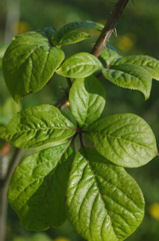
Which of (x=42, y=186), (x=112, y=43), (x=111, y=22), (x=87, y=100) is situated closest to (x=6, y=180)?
(x=42, y=186)

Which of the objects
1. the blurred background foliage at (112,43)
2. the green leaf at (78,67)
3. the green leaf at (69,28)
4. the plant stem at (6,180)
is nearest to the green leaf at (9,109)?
the blurred background foliage at (112,43)

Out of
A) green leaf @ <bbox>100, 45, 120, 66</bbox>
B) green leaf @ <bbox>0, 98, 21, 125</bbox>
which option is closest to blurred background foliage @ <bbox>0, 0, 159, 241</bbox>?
green leaf @ <bbox>0, 98, 21, 125</bbox>

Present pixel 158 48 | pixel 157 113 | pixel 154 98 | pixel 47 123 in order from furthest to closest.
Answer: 1. pixel 158 48
2. pixel 154 98
3. pixel 157 113
4. pixel 47 123

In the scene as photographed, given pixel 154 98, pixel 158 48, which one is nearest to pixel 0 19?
pixel 158 48

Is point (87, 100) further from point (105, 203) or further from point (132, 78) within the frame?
point (105, 203)

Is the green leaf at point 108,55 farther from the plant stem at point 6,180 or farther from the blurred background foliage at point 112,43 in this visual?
the plant stem at point 6,180

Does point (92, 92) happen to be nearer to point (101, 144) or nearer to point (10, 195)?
point (101, 144)

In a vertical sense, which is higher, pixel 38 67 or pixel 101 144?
pixel 38 67
